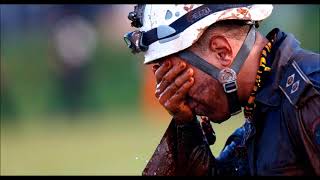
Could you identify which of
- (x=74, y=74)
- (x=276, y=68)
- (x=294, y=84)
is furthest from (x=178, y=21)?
(x=74, y=74)

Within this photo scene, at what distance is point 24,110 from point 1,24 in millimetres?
1539

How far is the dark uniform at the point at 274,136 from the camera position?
3430 mm

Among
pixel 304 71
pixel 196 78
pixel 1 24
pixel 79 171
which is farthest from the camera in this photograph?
pixel 1 24

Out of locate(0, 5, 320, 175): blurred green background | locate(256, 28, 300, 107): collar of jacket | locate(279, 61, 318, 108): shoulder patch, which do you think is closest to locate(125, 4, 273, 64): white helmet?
locate(256, 28, 300, 107): collar of jacket

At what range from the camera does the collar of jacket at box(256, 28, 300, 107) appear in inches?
144

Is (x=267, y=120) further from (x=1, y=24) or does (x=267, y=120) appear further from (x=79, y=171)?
(x=1, y=24)

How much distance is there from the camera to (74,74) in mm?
13875

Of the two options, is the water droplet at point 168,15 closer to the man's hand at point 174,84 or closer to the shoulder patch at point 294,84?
the man's hand at point 174,84

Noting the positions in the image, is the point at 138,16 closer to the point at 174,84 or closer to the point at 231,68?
the point at 174,84

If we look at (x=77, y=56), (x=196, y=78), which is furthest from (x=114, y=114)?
(x=196, y=78)

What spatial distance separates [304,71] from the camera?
354 centimetres

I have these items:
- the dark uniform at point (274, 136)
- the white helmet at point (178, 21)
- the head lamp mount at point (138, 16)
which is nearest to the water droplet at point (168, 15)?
the white helmet at point (178, 21)

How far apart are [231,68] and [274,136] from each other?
0.39m

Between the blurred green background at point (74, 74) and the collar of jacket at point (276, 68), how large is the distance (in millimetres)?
9164
